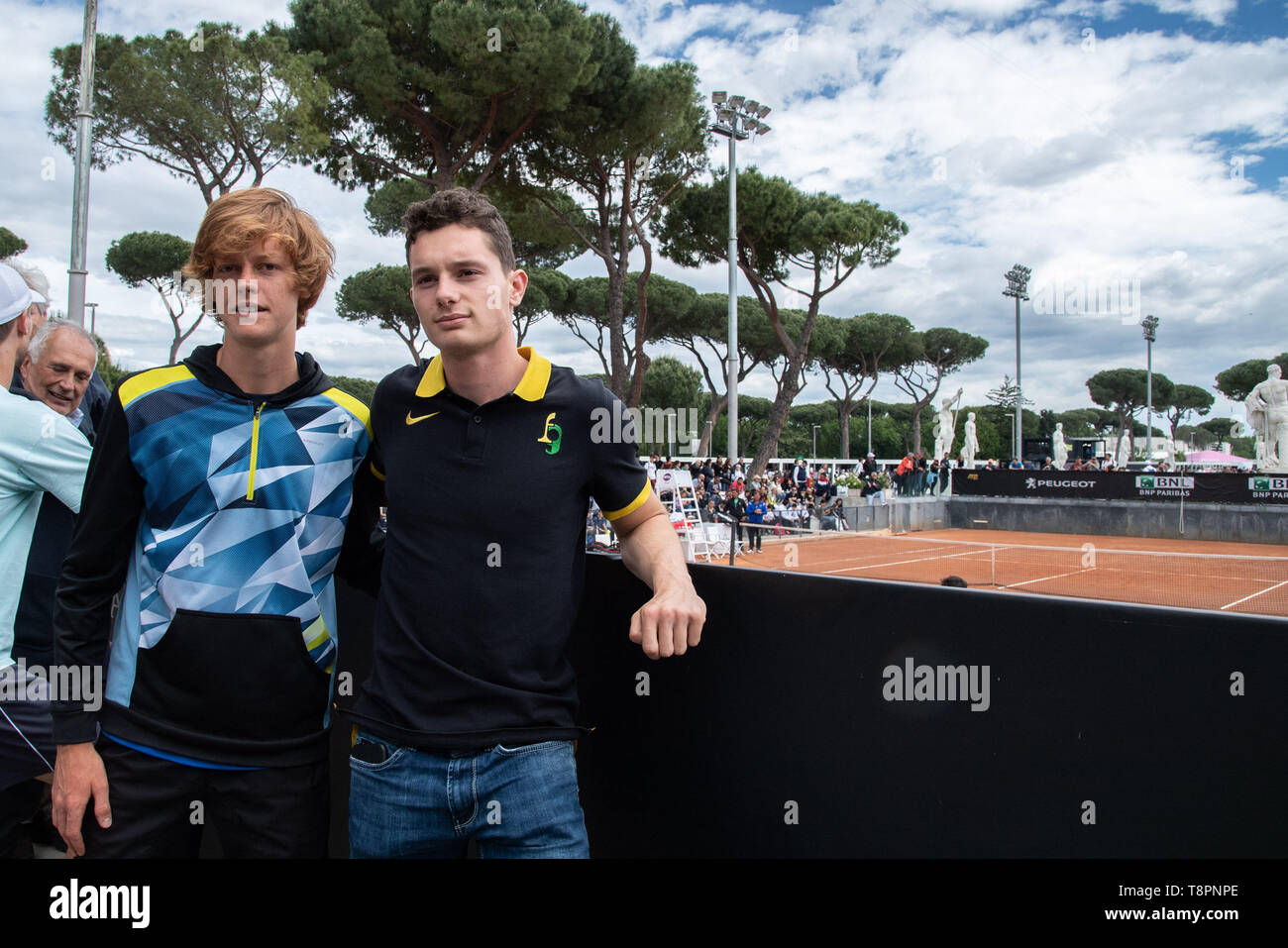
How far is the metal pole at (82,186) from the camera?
8.88 meters

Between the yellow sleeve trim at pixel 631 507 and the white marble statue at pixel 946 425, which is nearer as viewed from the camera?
the yellow sleeve trim at pixel 631 507

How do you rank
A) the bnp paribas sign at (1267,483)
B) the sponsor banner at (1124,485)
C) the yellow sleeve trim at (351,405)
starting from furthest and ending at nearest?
the sponsor banner at (1124,485) → the bnp paribas sign at (1267,483) → the yellow sleeve trim at (351,405)

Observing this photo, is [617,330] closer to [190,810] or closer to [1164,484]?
[1164,484]

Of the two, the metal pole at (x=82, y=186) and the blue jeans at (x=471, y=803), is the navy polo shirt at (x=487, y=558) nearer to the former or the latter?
the blue jeans at (x=471, y=803)

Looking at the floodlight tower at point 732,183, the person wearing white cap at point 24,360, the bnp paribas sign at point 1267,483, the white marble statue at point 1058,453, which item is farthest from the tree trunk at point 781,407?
the person wearing white cap at point 24,360

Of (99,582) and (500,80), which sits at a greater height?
(500,80)

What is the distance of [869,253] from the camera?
26.8 meters

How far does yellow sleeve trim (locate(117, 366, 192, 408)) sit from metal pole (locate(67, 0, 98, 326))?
28.7 ft

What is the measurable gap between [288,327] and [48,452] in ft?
1.92

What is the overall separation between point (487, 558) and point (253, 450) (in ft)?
1.77

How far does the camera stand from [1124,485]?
22.7m

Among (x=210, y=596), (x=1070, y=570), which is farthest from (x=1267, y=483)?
(x=210, y=596)

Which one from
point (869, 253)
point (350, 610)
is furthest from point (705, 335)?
point (350, 610)
